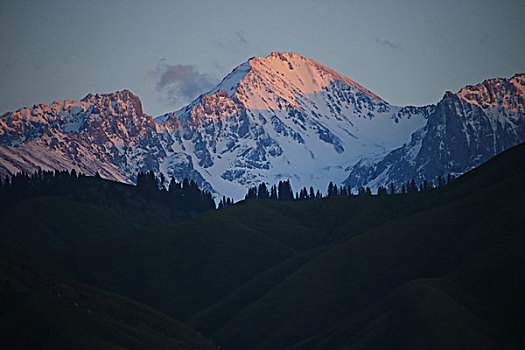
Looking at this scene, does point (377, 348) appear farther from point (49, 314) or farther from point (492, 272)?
point (49, 314)

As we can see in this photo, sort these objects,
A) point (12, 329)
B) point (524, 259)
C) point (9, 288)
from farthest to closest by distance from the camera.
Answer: point (524, 259) < point (9, 288) < point (12, 329)

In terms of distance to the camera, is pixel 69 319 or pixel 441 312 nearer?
pixel 69 319

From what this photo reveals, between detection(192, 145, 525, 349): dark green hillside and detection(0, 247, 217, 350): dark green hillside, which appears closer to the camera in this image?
detection(0, 247, 217, 350): dark green hillside

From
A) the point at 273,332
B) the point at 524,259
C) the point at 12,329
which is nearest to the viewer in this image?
the point at 12,329

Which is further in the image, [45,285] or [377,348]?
[45,285]

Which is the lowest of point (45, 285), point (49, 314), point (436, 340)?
point (436, 340)

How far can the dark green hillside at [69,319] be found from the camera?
115125mm

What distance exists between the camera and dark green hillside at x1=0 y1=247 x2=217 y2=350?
115125mm

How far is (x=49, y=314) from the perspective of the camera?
119m

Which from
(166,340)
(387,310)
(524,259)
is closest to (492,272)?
(524,259)

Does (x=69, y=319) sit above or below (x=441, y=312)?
above

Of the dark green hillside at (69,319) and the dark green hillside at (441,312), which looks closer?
the dark green hillside at (69,319)

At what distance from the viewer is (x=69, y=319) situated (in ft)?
400

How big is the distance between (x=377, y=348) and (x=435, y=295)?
58.4 ft
